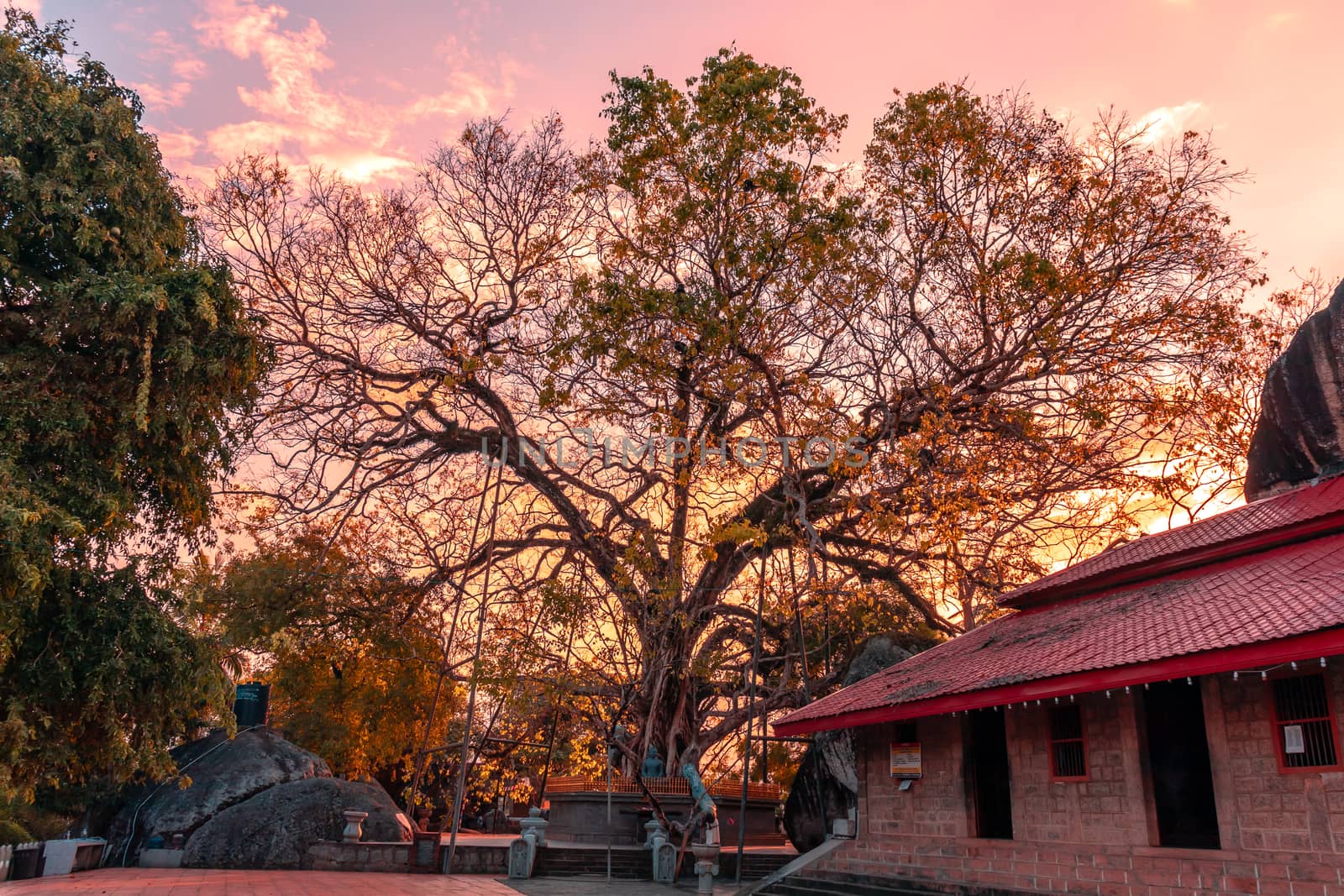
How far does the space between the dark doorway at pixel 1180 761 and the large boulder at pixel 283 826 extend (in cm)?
1528

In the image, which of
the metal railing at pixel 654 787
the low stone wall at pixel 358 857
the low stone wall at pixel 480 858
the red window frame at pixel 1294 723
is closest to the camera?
the red window frame at pixel 1294 723

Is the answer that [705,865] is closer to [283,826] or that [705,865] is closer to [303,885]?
[303,885]

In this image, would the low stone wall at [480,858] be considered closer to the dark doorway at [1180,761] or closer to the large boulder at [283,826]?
the large boulder at [283,826]

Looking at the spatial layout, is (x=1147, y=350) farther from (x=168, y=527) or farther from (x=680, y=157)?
(x=168, y=527)

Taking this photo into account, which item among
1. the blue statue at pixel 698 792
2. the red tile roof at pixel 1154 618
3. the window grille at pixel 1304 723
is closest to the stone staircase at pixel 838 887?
the red tile roof at pixel 1154 618

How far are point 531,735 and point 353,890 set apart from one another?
8928 mm

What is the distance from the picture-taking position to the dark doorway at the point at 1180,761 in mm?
12055

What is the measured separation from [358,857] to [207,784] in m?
3.92

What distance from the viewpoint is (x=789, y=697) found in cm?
2166

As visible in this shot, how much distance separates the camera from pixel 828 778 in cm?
1998

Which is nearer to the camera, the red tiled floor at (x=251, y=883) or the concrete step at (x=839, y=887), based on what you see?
the concrete step at (x=839, y=887)

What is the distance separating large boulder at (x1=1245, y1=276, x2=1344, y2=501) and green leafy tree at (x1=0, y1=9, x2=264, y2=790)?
15.8 m

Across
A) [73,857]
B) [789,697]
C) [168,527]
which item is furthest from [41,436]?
[789,697]

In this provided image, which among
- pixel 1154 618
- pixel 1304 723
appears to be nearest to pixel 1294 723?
pixel 1304 723
